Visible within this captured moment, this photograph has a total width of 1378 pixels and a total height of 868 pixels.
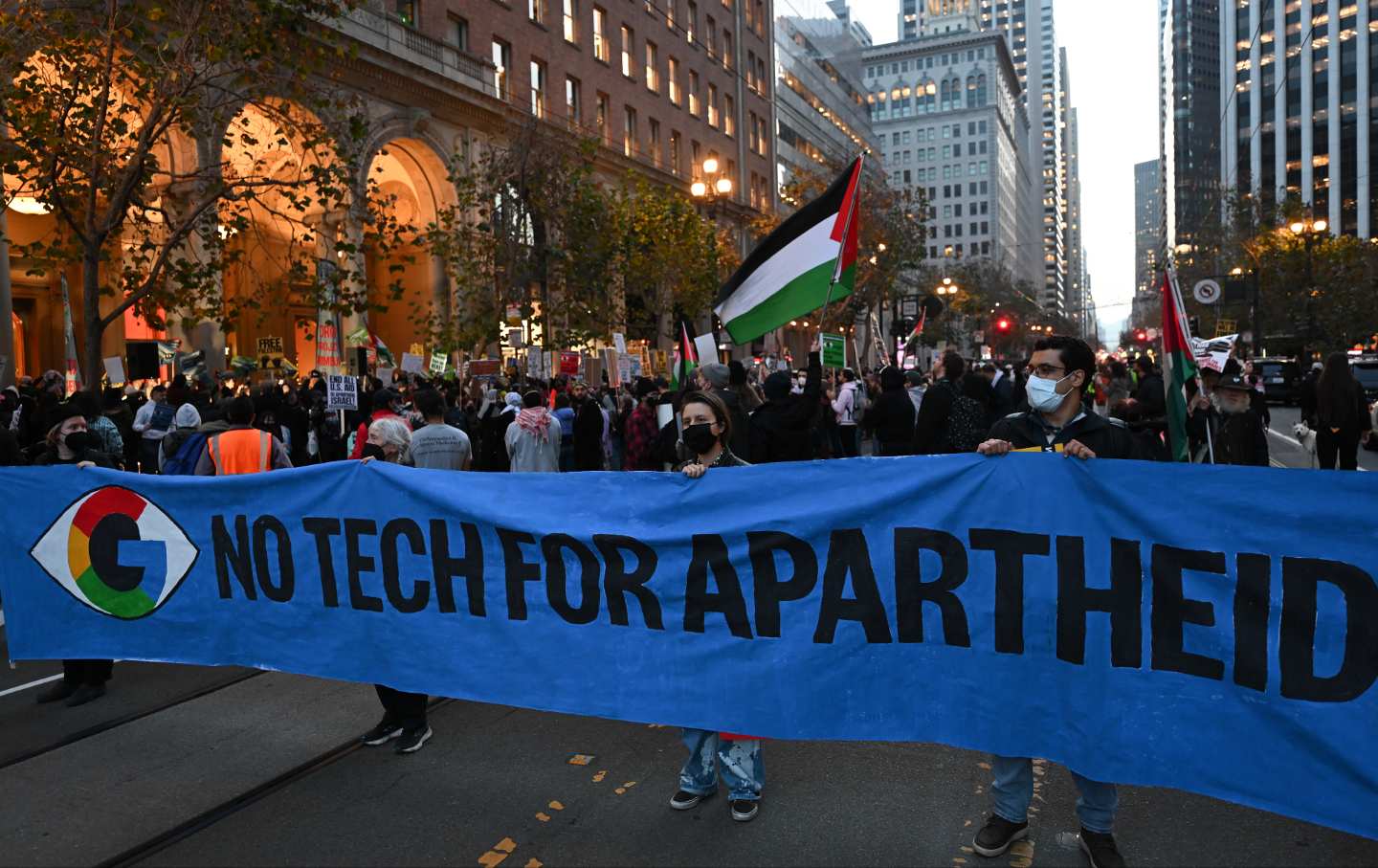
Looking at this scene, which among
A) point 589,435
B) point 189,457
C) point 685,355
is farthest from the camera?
point 589,435

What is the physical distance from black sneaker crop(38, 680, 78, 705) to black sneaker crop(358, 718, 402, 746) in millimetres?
2305

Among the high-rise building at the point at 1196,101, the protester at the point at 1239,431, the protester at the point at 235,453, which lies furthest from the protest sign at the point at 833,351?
the high-rise building at the point at 1196,101

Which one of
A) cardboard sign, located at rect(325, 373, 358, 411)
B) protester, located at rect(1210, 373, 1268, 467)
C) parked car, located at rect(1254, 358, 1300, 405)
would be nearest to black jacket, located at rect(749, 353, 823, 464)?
protester, located at rect(1210, 373, 1268, 467)

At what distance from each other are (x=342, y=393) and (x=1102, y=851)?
12856mm

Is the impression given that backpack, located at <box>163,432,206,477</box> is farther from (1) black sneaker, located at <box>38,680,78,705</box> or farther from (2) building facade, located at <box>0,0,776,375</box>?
(2) building facade, located at <box>0,0,776,375</box>

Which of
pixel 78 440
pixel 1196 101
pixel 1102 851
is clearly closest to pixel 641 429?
pixel 78 440

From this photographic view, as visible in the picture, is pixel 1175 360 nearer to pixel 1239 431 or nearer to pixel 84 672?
pixel 1239 431

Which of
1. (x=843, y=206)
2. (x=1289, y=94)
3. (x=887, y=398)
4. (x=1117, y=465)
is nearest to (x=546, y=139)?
(x=887, y=398)

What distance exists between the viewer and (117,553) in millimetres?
5734

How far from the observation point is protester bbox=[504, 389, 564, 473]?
10.9 metres

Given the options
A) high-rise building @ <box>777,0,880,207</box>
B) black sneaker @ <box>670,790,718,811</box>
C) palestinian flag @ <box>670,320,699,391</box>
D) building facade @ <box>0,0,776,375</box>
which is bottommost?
black sneaker @ <box>670,790,718,811</box>

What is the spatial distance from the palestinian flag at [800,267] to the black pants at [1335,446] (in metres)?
8.66

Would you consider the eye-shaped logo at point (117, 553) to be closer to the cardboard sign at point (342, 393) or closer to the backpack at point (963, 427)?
the backpack at point (963, 427)

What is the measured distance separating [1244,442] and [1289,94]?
126890 millimetres
